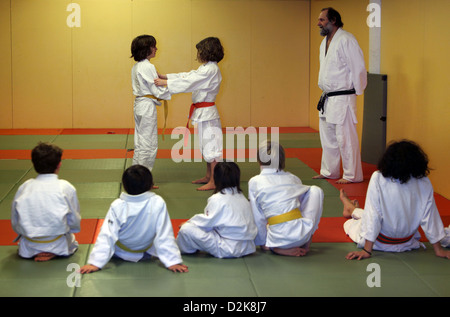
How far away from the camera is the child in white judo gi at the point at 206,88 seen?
620 cm

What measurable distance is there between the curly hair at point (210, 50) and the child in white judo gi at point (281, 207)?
2.17m

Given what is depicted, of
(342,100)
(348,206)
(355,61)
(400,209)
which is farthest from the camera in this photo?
(342,100)

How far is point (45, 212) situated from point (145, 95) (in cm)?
261

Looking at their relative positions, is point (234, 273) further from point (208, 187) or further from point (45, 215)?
point (208, 187)

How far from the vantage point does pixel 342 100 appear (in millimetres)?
6629

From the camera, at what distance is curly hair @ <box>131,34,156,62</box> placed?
6.19m

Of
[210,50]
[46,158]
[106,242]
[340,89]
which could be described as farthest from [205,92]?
[106,242]

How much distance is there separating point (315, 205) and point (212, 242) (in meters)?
0.76

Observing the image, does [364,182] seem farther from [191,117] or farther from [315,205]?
[315,205]

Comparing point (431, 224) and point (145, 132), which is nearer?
point (431, 224)
